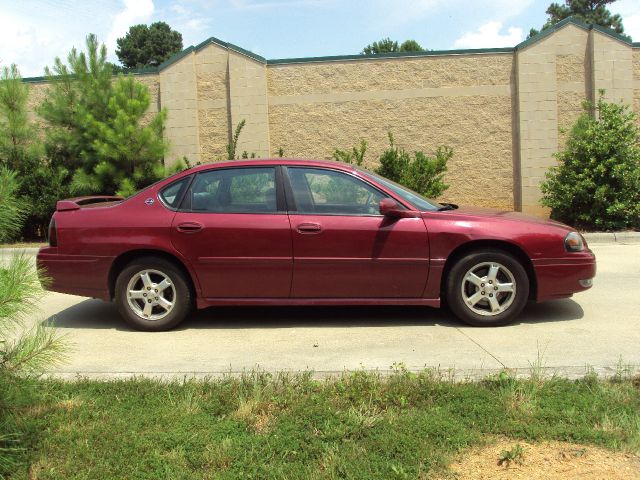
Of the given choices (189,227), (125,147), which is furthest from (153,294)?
(125,147)

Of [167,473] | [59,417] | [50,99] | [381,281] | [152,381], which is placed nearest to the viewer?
[167,473]

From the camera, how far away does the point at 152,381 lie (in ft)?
13.6

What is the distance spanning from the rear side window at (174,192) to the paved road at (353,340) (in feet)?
4.12

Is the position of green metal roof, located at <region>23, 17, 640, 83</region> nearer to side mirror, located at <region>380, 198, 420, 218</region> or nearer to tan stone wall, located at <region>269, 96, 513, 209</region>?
tan stone wall, located at <region>269, 96, 513, 209</region>

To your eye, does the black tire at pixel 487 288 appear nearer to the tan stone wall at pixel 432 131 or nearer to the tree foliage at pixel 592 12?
the tan stone wall at pixel 432 131

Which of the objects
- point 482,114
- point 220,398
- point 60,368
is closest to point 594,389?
point 220,398

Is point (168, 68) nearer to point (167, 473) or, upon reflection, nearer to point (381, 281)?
point (381, 281)

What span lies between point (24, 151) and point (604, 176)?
1336 cm

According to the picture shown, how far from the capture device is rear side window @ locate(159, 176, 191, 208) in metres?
5.98

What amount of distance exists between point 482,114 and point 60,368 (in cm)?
1454

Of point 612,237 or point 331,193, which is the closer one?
point 331,193

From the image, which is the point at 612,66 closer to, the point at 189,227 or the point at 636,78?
the point at 636,78

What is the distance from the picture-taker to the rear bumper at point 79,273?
5918mm

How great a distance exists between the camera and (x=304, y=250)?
5707 millimetres
